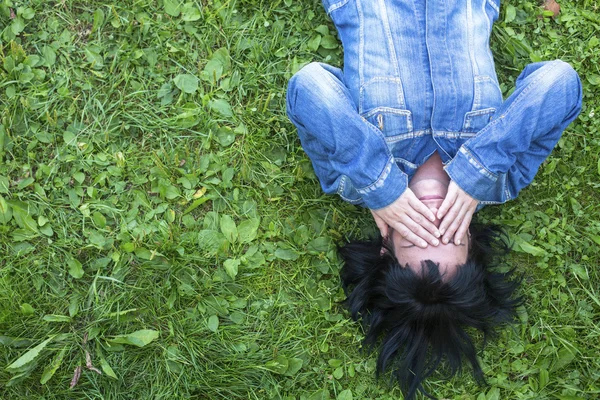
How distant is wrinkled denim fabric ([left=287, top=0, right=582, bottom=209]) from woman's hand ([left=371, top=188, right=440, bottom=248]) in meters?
0.05

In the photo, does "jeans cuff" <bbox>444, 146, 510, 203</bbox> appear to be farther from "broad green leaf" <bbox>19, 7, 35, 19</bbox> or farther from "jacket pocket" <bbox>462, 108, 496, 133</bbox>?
"broad green leaf" <bbox>19, 7, 35, 19</bbox>

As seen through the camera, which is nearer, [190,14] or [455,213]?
[455,213]

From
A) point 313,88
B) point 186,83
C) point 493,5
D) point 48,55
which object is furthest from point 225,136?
point 493,5

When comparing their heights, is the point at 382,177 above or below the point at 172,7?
below

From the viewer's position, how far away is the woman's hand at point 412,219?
7.61 ft

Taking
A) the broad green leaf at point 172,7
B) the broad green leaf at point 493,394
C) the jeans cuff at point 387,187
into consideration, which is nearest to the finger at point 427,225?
the jeans cuff at point 387,187

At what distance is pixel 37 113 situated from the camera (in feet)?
8.96

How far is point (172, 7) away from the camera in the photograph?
2.80m

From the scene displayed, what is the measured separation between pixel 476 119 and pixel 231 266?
126 cm

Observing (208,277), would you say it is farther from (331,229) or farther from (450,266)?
(450,266)

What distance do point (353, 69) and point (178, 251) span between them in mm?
1136

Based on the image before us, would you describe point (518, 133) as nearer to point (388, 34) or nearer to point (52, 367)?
point (388, 34)

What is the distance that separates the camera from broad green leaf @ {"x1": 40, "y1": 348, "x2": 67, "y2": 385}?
254 centimetres

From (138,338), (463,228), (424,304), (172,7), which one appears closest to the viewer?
(424,304)
